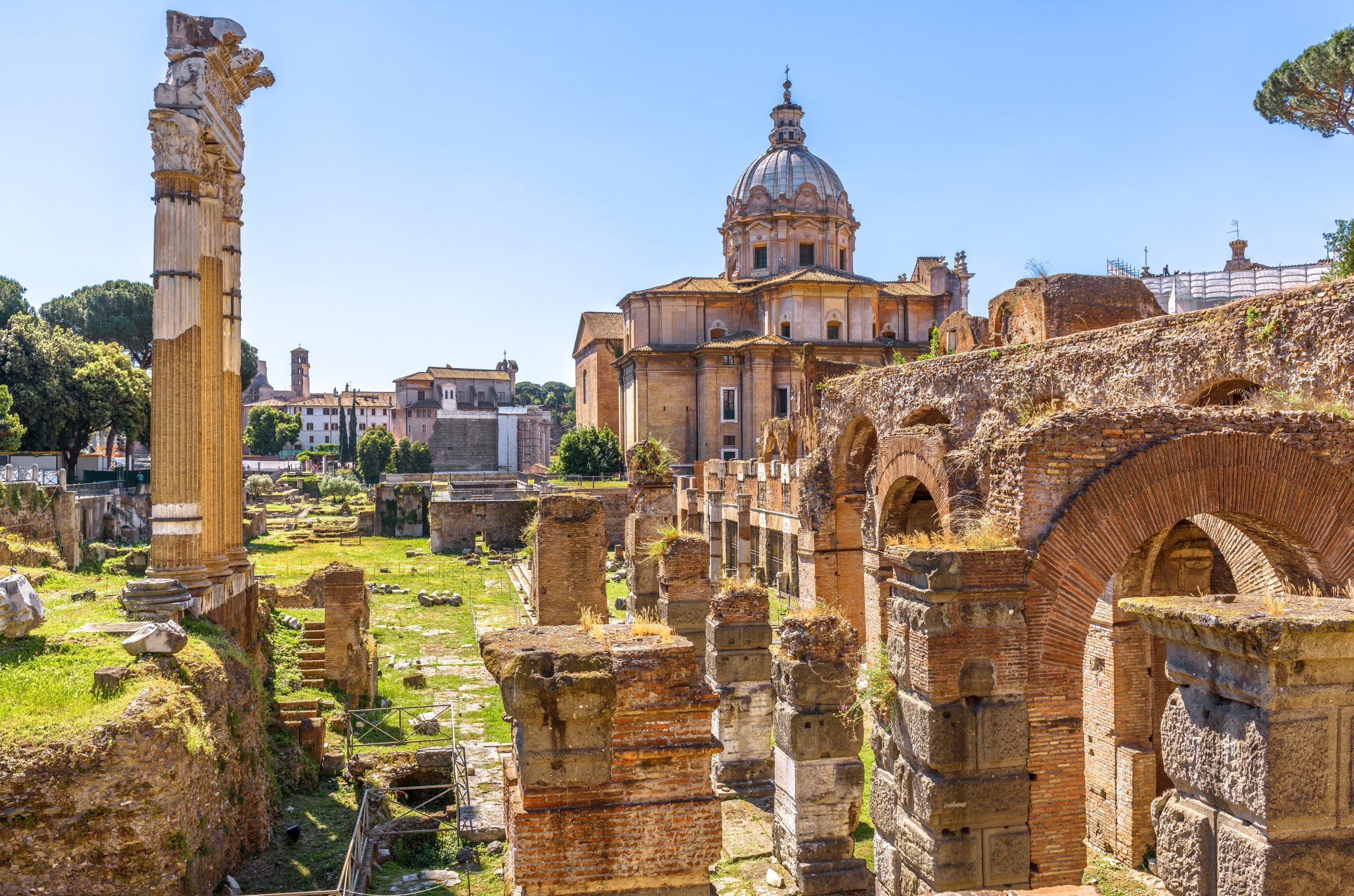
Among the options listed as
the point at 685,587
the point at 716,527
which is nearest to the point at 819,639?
the point at 685,587

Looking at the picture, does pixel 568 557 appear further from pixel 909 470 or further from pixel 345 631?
pixel 909 470

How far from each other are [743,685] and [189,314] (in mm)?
7128

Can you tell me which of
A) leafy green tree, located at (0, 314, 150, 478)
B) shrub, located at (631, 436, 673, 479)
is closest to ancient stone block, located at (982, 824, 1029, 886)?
shrub, located at (631, 436, 673, 479)

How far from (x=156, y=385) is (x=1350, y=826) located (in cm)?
1020

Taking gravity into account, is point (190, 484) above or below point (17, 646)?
above

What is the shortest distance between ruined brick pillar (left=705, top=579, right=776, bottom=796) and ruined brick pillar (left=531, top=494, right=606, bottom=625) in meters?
3.97

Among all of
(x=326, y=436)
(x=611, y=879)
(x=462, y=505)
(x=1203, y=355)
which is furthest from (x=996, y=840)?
(x=326, y=436)

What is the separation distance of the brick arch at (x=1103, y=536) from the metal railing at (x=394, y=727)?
21.2 ft

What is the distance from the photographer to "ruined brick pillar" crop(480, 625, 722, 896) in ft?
16.4

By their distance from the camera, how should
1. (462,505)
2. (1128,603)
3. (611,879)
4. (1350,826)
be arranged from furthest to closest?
(462,505) → (611,879) → (1128,603) → (1350,826)

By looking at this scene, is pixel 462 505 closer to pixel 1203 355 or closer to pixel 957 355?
pixel 957 355

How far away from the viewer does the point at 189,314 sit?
9.57 meters

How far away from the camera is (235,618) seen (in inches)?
433

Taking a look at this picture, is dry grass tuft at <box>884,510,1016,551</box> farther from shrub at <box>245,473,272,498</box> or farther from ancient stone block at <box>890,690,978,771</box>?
shrub at <box>245,473,272,498</box>
